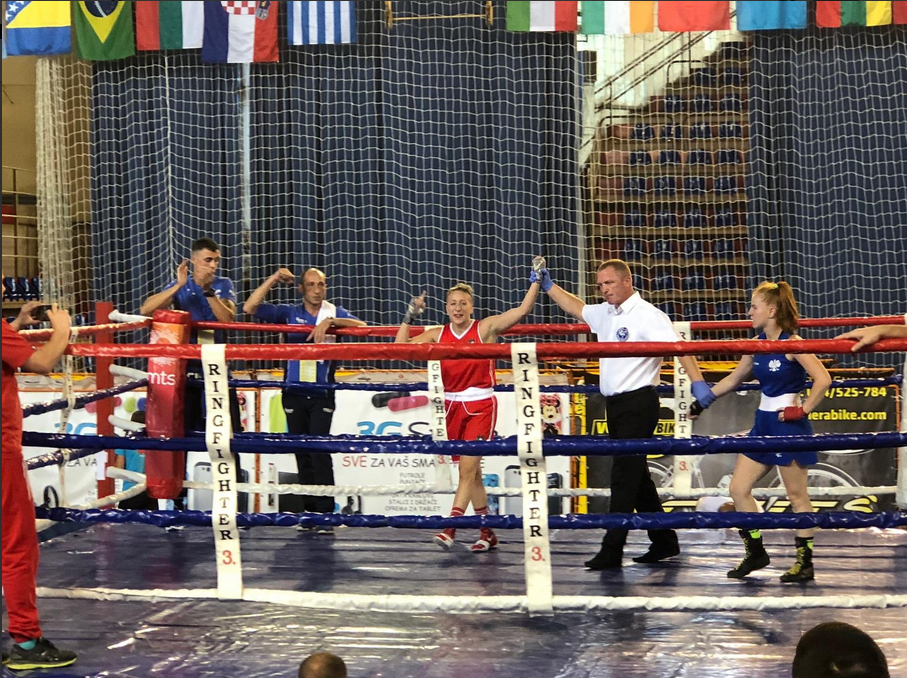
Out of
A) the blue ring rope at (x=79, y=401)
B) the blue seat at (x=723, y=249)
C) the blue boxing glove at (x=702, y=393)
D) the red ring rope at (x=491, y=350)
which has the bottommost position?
the blue ring rope at (x=79, y=401)

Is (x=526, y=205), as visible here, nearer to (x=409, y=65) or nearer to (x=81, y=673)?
(x=409, y=65)

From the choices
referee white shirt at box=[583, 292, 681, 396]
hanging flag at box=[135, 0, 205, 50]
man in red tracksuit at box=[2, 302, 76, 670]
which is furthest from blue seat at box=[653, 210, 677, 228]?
man in red tracksuit at box=[2, 302, 76, 670]

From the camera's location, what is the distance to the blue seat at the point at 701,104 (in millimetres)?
10039

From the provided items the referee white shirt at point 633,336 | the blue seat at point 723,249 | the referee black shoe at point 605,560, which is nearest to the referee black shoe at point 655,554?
the referee black shoe at point 605,560

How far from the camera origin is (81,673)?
3004mm

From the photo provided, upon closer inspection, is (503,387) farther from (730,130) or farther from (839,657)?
(730,130)

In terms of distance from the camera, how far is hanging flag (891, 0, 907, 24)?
9352 millimetres

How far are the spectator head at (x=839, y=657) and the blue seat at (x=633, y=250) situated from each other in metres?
8.85

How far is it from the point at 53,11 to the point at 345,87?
2.89 m

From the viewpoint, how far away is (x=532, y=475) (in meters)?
3.24

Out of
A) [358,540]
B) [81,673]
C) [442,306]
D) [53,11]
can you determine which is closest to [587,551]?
[358,540]

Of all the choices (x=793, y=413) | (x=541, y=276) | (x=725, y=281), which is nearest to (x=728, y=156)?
(x=725, y=281)

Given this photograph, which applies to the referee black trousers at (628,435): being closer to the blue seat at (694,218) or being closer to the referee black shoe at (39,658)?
the referee black shoe at (39,658)

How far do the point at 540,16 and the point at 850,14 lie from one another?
9.39 ft
